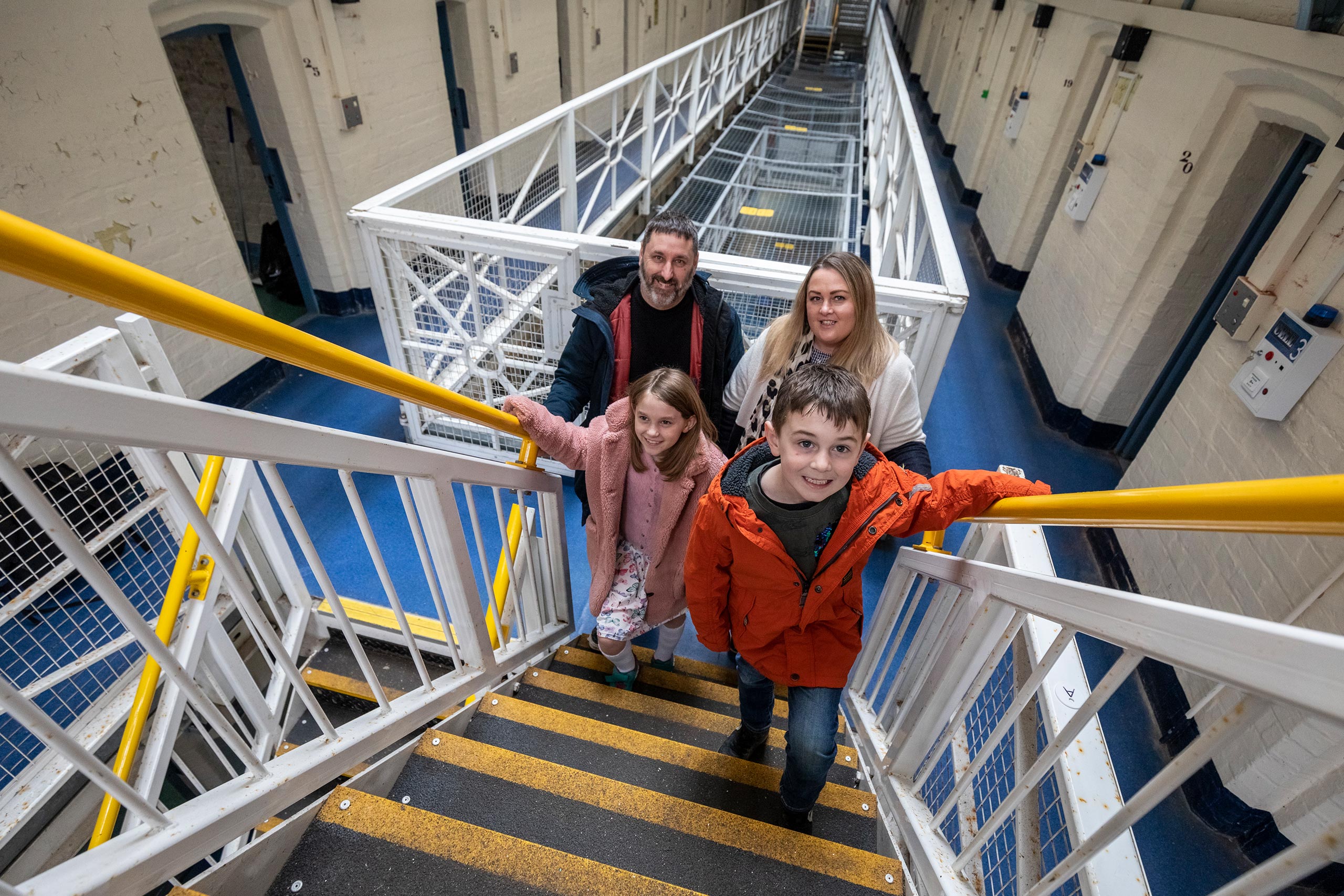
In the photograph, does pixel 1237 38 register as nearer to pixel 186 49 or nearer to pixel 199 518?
pixel 199 518

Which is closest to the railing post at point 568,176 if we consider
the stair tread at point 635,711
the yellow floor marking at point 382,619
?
the yellow floor marking at point 382,619

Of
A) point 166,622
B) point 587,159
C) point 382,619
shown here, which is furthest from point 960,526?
point 587,159

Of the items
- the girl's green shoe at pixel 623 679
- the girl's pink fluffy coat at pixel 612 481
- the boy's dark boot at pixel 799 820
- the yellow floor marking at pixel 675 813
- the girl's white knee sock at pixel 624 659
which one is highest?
the girl's pink fluffy coat at pixel 612 481

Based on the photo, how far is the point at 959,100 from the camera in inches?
424

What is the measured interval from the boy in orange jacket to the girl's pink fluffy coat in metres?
0.30

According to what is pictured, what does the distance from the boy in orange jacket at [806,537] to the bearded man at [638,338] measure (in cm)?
83

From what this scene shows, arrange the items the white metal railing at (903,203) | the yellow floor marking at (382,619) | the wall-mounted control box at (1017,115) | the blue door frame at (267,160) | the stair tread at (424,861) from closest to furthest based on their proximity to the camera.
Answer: the stair tread at (424,861), the yellow floor marking at (382,619), the white metal railing at (903,203), the blue door frame at (267,160), the wall-mounted control box at (1017,115)

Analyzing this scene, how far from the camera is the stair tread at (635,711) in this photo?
2.27 meters

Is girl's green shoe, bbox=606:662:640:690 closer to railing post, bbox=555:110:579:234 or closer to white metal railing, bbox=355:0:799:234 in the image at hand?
white metal railing, bbox=355:0:799:234

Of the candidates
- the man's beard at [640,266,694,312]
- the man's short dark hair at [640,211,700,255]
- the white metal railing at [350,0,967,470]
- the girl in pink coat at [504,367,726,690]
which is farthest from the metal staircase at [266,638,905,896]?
the man's short dark hair at [640,211,700,255]

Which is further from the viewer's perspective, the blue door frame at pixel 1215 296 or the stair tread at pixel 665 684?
the blue door frame at pixel 1215 296

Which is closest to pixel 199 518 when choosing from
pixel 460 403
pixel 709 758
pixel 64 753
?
pixel 64 753

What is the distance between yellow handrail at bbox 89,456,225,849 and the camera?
153cm

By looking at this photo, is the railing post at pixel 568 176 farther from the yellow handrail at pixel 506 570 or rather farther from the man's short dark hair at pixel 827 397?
the man's short dark hair at pixel 827 397
